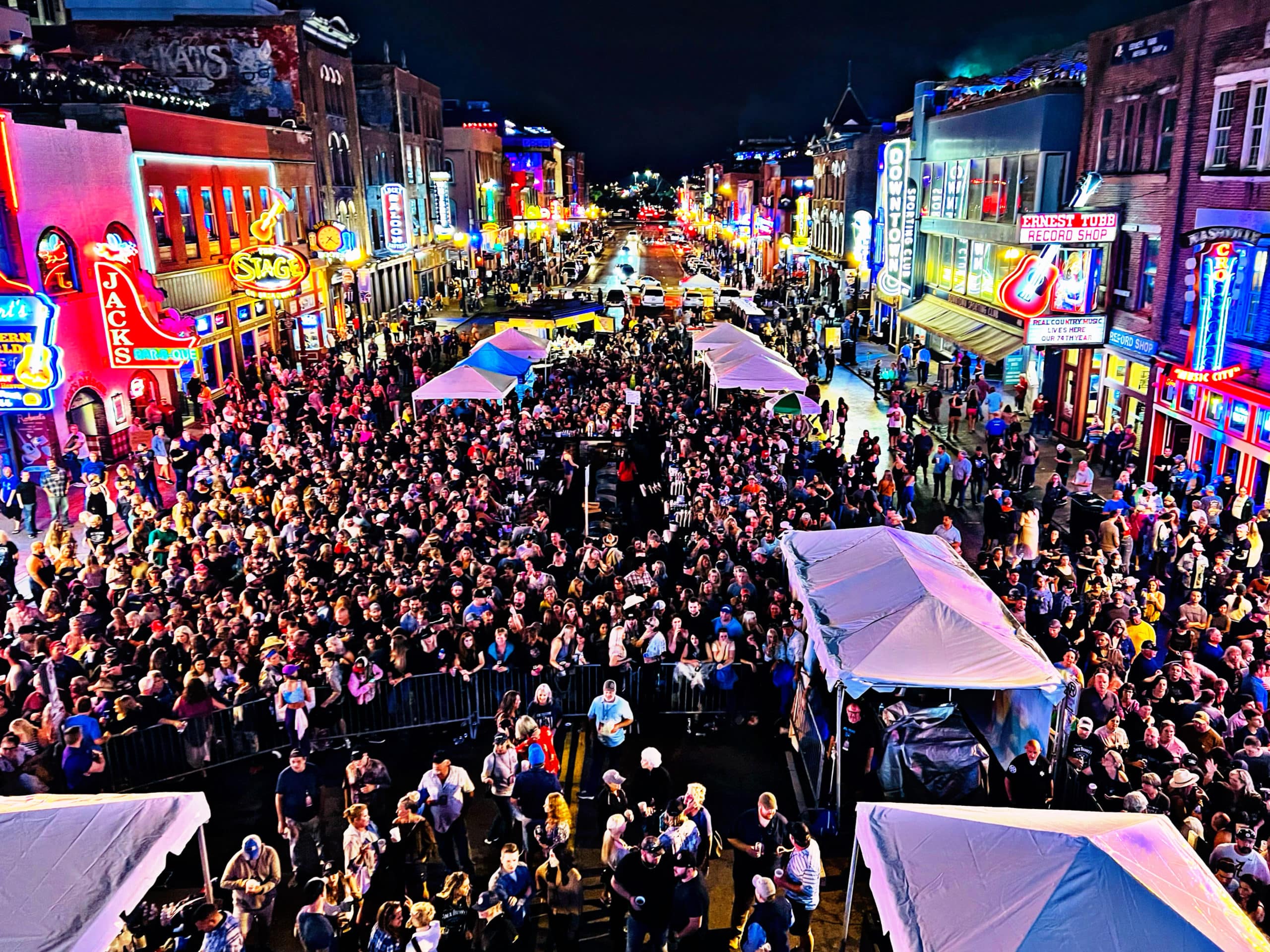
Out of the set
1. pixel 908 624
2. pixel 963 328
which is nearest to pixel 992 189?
pixel 963 328

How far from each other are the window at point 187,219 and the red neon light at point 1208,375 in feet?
87.8

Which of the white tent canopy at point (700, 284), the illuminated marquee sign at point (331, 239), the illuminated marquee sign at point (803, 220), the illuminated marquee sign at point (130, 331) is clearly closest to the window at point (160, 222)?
the illuminated marquee sign at point (130, 331)

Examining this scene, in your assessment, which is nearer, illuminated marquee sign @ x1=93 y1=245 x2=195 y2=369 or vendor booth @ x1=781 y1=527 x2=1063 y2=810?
vendor booth @ x1=781 y1=527 x2=1063 y2=810

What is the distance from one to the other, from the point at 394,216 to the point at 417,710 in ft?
143

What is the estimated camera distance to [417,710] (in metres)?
11.3

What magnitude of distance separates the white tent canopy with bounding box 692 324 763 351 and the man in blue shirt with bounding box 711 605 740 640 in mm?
15770

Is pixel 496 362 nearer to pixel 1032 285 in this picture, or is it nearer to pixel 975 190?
pixel 1032 285

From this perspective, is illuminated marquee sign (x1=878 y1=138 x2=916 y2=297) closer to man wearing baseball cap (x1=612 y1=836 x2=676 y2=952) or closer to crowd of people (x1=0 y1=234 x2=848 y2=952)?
crowd of people (x1=0 y1=234 x2=848 y2=952)

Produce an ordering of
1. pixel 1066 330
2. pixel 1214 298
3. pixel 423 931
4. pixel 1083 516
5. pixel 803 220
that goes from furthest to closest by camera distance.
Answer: pixel 803 220 < pixel 1066 330 < pixel 1214 298 < pixel 1083 516 < pixel 423 931

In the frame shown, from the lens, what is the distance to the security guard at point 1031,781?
28.6ft

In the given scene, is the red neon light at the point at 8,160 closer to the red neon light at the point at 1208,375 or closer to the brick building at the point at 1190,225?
the brick building at the point at 1190,225

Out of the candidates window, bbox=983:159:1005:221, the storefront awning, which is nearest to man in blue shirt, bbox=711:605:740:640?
the storefront awning

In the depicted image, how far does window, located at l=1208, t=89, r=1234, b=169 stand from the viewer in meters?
19.0

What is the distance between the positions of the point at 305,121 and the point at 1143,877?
132ft
